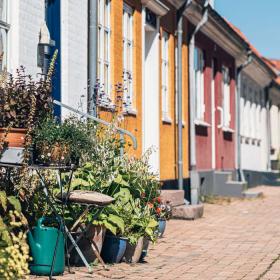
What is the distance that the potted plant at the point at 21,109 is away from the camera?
7.26 metres

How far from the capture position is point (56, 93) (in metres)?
9.99

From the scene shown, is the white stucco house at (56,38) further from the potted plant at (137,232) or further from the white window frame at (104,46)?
the potted plant at (137,232)

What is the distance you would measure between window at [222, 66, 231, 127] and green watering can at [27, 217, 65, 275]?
1494cm

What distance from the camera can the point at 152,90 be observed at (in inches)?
583

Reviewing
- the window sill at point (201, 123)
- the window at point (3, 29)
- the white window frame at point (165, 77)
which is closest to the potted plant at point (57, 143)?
the window at point (3, 29)

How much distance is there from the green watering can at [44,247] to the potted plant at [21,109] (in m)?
0.79

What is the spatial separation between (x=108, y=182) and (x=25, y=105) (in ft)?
5.18

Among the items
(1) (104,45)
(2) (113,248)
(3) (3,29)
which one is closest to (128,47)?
(1) (104,45)

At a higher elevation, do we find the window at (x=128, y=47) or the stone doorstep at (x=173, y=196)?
the window at (x=128, y=47)

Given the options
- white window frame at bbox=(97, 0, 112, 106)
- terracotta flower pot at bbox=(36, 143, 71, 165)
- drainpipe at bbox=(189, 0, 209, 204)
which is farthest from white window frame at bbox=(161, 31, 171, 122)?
terracotta flower pot at bbox=(36, 143, 71, 165)

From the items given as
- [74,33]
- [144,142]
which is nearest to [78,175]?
[74,33]

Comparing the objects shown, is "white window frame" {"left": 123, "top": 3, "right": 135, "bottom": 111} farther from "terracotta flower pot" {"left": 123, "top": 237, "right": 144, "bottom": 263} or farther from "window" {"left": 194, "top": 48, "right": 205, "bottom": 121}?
"window" {"left": 194, "top": 48, "right": 205, "bottom": 121}

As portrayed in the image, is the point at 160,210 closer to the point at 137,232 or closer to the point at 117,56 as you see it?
the point at 137,232

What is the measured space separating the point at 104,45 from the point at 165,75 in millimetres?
3940
